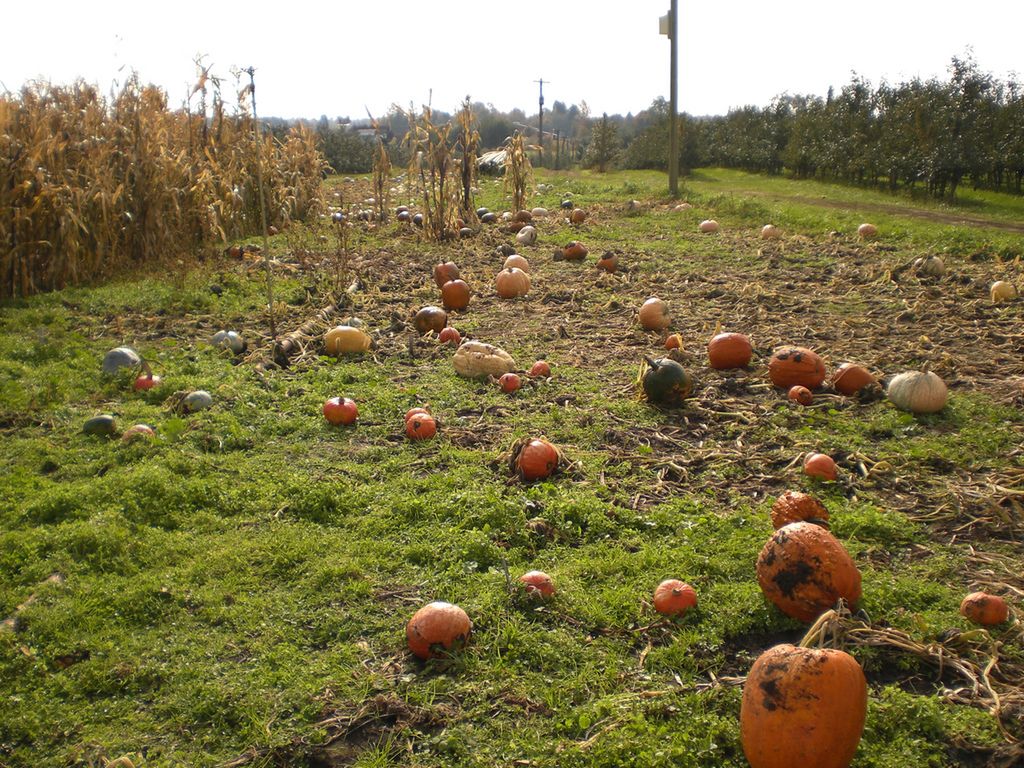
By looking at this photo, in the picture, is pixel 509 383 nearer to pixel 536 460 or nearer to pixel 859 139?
pixel 536 460

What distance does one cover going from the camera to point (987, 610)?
→ 3439 mm

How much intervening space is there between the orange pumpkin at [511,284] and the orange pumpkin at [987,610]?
7682 millimetres

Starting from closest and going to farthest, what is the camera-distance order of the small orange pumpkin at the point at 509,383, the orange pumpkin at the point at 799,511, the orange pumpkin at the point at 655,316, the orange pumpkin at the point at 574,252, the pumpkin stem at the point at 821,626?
the pumpkin stem at the point at 821,626 < the orange pumpkin at the point at 799,511 < the small orange pumpkin at the point at 509,383 < the orange pumpkin at the point at 655,316 < the orange pumpkin at the point at 574,252

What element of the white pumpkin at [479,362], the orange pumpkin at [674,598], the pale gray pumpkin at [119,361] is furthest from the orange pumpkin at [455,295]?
the orange pumpkin at [674,598]

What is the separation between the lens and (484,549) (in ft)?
14.0

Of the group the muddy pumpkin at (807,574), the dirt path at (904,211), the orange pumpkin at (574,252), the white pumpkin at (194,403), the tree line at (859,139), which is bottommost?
the muddy pumpkin at (807,574)

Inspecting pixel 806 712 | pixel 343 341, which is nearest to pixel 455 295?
pixel 343 341

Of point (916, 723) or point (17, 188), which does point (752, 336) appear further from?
point (17, 188)

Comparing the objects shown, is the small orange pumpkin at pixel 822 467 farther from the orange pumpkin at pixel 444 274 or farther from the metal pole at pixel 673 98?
the metal pole at pixel 673 98

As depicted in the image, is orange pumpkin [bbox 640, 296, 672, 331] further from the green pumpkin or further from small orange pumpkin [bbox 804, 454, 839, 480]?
small orange pumpkin [bbox 804, 454, 839, 480]

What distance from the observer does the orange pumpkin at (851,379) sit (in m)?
6.43

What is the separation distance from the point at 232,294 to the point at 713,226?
953cm

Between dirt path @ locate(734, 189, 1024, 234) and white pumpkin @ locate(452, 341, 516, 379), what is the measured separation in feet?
37.2

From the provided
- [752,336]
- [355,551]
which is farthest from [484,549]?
[752,336]
